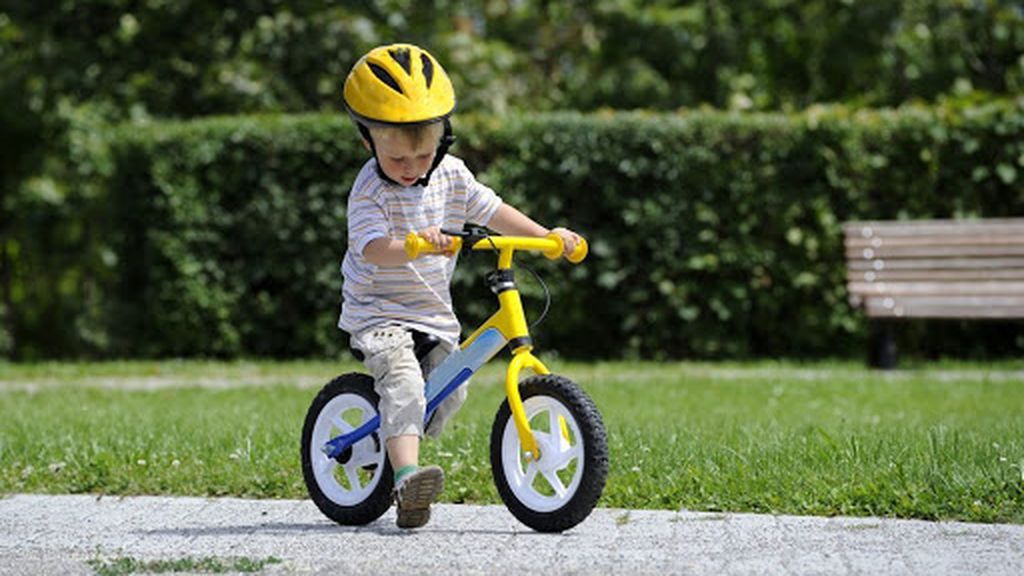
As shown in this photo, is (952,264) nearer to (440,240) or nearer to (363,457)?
(363,457)

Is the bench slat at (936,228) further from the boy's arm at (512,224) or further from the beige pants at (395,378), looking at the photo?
the beige pants at (395,378)

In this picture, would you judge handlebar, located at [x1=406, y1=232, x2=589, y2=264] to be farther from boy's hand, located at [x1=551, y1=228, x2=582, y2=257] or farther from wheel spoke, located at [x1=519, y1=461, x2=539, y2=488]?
wheel spoke, located at [x1=519, y1=461, x2=539, y2=488]

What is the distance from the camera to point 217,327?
12766 millimetres

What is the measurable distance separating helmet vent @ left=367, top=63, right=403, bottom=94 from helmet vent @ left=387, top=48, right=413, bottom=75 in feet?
0.19

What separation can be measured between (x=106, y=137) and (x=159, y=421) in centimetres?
556

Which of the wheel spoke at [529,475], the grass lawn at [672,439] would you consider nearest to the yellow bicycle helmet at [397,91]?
the wheel spoke at [529,475]

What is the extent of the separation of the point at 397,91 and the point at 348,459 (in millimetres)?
1306

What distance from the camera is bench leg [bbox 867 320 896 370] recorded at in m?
11.9

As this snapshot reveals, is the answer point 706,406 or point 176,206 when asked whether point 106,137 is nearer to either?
point 176,206

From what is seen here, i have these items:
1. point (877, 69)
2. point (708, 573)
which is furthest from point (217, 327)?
point (708, 573)

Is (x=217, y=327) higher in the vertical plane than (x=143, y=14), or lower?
lower

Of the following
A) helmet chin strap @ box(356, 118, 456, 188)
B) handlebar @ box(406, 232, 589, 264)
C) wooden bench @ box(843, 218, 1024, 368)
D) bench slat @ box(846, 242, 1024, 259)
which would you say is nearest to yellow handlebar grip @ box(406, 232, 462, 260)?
handlebar @ box(406, 232, 589, 264)

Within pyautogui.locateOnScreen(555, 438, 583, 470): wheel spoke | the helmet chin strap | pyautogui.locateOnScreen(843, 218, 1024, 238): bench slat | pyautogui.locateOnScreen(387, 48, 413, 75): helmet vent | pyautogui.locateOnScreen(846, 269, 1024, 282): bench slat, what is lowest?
pyautogui.locateOnScreen(846, 269, 1024, 282): bench slat

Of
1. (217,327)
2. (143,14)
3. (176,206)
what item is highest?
(143,14)
